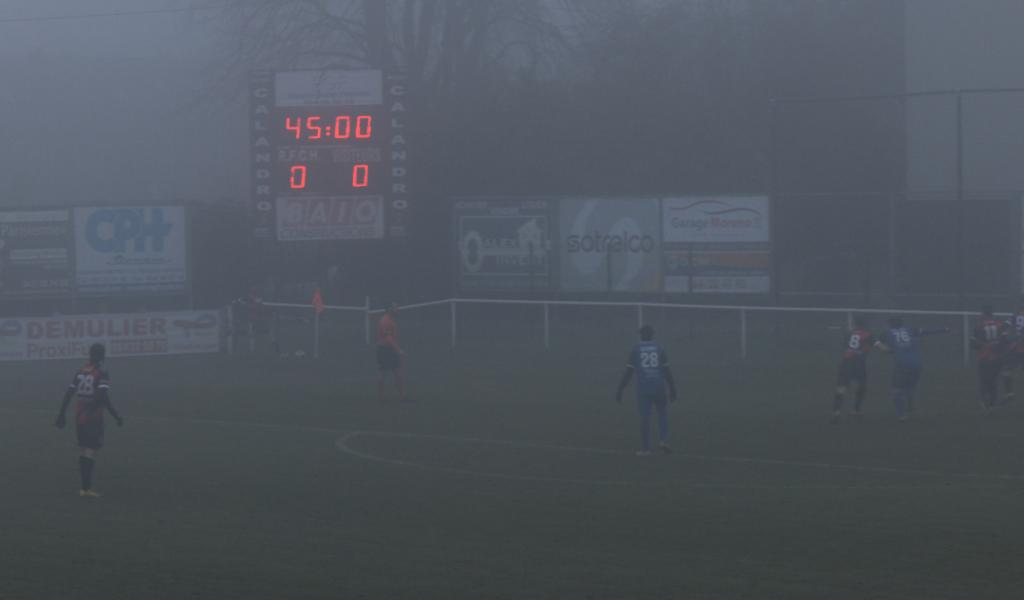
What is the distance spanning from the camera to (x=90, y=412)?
1416cm

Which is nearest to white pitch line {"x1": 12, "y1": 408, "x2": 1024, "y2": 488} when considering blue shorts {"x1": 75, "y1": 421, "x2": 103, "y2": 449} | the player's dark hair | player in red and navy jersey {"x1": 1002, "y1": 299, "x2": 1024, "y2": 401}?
blue shorts {"x1": 75, "y1": 421, "x2": 103, "y2": 449}

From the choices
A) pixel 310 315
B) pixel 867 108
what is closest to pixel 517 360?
pixel 310 315

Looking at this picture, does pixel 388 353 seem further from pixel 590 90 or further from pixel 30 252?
pixel 590 90

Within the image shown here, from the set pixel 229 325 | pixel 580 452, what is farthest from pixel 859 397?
pixel 229 325

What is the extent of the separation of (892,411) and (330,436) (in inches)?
356

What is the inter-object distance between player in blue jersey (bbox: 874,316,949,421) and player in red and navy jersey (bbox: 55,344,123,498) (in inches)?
459

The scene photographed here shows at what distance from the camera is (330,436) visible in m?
19.2

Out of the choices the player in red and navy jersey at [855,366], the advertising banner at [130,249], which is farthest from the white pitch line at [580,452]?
the advertising banner at [130,249]

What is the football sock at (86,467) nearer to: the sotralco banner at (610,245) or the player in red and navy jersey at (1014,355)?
the player in red and navy jersey at (1014,355)

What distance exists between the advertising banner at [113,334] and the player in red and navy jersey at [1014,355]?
64.0 ft

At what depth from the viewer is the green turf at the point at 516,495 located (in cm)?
1007

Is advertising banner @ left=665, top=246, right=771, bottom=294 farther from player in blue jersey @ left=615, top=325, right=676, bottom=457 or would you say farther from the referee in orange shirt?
player in blue jersey @ left=615, top=325, right=676, bottom=457

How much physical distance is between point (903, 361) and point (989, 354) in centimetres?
172

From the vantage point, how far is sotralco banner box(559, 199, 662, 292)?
112ft
